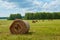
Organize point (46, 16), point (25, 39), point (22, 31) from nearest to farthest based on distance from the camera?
point (25, 39)
point (22, 31)
point (46, 16)

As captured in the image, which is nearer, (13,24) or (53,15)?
(13,24)

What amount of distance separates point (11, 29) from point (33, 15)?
10586 centimetres

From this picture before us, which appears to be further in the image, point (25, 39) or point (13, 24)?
point (13, 24)

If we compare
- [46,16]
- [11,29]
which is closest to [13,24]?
[11,29]

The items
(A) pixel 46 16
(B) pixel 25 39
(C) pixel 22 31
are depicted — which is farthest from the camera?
(A) pixel 46 16

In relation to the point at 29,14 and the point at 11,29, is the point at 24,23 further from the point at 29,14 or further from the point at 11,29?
the point at 29,14

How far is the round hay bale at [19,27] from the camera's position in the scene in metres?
18.9

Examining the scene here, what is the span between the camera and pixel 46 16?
4788 inches

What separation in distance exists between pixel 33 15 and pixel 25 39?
111735mm

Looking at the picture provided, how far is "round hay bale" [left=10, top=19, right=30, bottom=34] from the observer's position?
1894 centimetres

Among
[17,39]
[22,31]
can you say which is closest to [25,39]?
[17,39]

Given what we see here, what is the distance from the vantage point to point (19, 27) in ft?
63.8

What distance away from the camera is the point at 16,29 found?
63.8 feet

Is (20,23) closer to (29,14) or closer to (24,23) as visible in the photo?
(24,23)
